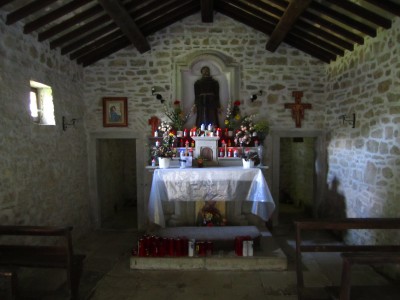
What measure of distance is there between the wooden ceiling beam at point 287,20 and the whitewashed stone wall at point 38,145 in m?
4.29

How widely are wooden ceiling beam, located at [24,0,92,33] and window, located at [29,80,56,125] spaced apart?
115cm

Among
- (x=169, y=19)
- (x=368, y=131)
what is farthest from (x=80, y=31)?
(x=368, y=131)

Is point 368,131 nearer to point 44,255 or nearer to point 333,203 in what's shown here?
point 333,203

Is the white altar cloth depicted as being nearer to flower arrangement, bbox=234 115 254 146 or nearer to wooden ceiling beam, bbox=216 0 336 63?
flower arrangement, bbox=234 115 254 146

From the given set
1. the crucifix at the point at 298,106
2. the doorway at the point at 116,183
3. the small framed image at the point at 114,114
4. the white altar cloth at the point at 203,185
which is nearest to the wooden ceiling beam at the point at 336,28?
the crucifix at the point at 298,106

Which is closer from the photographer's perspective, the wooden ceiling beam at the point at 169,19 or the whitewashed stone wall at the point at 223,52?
the wooden ceiling beam at the point at 169,19

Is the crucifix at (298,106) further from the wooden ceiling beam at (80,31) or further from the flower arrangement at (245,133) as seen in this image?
→ the wooden ceiling beam at (80,31)

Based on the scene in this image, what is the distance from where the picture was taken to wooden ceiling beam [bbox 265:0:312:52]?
4793 millimetres

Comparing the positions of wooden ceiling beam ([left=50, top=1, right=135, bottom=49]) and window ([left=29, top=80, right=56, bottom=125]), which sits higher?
wooden ceiling beam ([left=50, top=1, right=135, bottom=49])

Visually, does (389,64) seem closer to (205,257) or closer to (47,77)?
(205,257)

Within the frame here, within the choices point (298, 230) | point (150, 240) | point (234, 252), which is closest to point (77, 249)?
point (150, 240)

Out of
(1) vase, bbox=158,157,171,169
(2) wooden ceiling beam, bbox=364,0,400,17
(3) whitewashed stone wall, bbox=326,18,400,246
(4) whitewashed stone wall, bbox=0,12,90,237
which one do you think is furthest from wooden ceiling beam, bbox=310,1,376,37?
(4) whitewashed stone wall, bbox=0,12,90,237

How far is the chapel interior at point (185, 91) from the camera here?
4625mm

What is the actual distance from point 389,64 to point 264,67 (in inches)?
116
